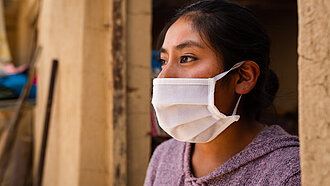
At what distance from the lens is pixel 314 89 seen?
68 centimetres

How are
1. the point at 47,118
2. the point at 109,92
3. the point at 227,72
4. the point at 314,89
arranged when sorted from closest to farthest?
1. the point at 314,89
2. the point at 227,72
3. the point at 109,92
4. the point at 47,118

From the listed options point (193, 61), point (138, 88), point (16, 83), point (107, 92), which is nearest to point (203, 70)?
point (193, 61)

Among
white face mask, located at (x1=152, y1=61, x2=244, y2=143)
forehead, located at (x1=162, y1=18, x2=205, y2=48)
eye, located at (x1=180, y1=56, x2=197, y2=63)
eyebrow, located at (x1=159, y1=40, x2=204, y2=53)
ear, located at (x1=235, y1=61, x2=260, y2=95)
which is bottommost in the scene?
white face mask, located at (x1=152, y1=61, x2=244, y2=143)

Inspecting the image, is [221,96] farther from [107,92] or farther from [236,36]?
[107,92]

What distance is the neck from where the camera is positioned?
135cm

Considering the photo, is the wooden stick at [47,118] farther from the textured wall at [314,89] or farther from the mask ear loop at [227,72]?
the textured wall at [314,89]

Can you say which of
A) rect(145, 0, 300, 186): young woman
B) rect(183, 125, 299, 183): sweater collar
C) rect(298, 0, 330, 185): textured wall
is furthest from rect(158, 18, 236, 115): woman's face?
rect(298, 0, 330, 185): textured wall

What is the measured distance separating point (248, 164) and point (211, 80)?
345 millimetres

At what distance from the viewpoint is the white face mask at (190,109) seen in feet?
4.06

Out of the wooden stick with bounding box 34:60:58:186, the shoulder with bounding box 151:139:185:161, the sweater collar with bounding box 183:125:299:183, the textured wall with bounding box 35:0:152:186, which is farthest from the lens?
the wooden stick with bounding box 34:60:58:186

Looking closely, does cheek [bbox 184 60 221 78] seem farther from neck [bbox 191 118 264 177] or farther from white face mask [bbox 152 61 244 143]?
neck [bbox 191 118 264 177]

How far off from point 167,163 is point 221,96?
491mm

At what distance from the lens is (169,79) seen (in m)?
1.27

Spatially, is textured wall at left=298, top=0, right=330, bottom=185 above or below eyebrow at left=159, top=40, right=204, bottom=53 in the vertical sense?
below
